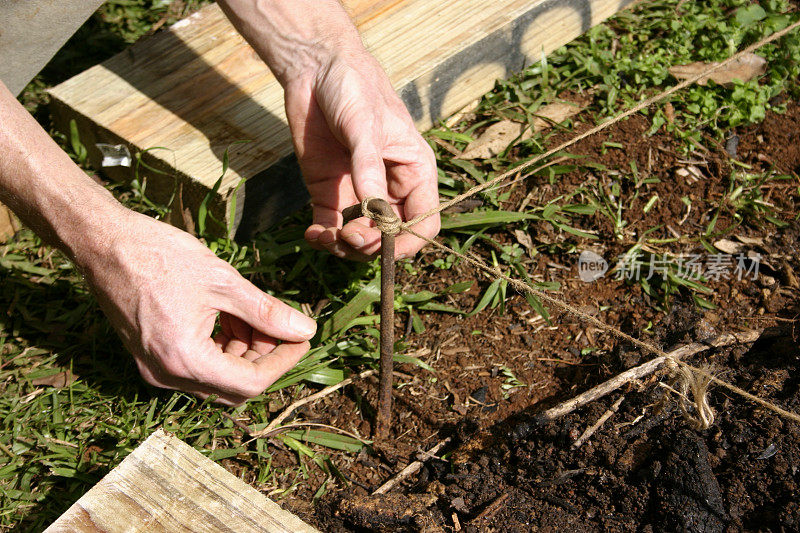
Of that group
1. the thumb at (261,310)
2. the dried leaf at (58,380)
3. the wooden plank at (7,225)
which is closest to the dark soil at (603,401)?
the thumb at (261,310)

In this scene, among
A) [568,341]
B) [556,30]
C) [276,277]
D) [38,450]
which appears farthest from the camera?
[556,30]

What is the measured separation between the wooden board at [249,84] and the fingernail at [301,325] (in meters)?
0.82

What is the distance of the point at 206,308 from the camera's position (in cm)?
199

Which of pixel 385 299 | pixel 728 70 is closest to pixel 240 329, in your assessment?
pixel 385 299

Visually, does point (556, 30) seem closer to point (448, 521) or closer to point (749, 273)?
point (749, 273)

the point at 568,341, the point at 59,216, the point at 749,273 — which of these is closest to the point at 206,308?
Answer: the point at 59,216

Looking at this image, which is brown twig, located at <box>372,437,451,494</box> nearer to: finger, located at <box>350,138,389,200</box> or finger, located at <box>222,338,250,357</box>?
finger, located at <box>222,338,250,357</box>

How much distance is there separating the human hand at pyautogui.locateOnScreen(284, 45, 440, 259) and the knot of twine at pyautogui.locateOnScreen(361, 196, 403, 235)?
11.2 inches

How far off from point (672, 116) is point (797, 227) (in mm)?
734

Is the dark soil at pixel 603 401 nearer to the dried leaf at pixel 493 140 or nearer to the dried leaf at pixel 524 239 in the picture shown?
the dried leaf at pixel 524 239

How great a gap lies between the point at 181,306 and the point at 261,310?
0.68ft

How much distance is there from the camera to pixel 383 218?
6.07ft

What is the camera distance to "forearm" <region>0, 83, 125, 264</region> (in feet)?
6.70

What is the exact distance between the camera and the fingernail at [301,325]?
6.67ft
